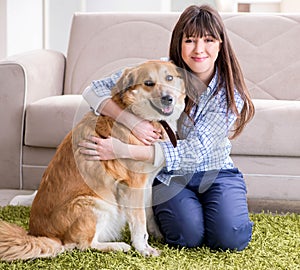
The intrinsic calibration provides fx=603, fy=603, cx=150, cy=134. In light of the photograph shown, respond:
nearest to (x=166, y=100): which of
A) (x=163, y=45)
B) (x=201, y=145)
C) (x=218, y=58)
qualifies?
(x=201, y=145)

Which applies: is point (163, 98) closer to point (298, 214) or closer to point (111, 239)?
point (111, 239)

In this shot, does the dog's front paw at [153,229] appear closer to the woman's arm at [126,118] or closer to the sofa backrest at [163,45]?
the woman's arm at [126,118]

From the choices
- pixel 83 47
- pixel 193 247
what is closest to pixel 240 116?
pixel 193 247

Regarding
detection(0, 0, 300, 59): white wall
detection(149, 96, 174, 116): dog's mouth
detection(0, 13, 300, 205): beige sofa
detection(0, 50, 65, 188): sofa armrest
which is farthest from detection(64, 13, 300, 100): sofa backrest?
detection(149, 96, 174, 116): dog's mouth

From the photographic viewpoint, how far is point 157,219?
Answer: 7.04 feet

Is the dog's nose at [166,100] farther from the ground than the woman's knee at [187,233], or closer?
farther from the ground

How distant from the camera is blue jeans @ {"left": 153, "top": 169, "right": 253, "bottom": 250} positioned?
202 cm

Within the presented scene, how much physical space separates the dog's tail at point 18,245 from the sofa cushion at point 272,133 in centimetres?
108

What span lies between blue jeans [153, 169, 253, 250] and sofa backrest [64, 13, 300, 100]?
1.14m

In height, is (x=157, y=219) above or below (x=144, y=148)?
below

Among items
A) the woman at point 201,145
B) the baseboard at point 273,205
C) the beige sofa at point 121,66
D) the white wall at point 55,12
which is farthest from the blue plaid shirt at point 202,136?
the white wall at point 55,12

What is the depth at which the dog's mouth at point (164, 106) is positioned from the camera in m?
1.79

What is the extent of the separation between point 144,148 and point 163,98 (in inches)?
7.4

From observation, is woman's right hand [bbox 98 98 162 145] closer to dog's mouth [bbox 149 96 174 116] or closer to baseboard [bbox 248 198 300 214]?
dog's mouth [bbox 149 96 174 116]
